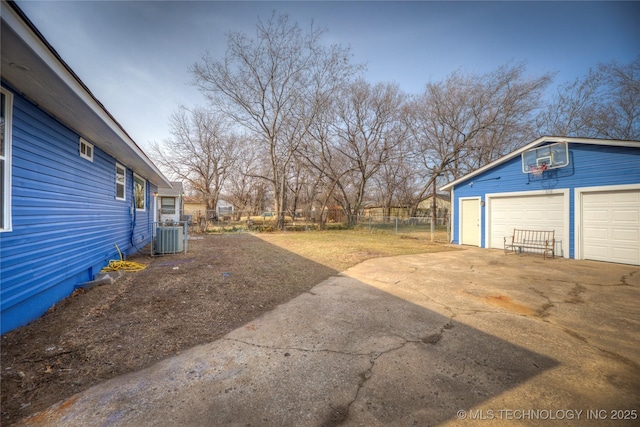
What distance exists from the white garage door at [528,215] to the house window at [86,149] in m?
12.8

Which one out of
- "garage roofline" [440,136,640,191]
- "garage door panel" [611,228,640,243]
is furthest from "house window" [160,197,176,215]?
"garage door panel" [611,228,640,243]

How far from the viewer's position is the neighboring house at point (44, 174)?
8.83 feet

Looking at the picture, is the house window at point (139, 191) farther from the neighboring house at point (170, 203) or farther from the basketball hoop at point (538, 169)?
the basketball hoop at point (538, 169)

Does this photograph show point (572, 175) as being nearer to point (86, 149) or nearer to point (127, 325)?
point (127, 325)

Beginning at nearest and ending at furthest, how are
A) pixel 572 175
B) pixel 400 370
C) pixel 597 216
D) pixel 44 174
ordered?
1. pixel 400 370
2. pixel 44 174
3. pixel 597 216
4. pixel 572 175

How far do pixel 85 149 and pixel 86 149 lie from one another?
4cm

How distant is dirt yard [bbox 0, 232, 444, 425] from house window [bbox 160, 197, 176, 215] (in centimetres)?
1781

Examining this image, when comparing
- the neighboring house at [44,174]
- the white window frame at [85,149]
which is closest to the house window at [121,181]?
the neighboring house at [44,174]

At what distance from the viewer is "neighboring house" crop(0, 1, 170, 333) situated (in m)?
2.69

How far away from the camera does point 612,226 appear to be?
23.3 ft

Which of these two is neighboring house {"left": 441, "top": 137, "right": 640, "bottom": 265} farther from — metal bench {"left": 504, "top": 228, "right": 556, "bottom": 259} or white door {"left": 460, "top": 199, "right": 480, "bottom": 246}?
metal bench {"left": 504, "top": 228, "right": 556, "bottom": 259}

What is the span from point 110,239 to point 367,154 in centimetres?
2003

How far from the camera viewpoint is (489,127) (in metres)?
20.7

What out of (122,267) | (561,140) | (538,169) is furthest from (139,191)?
(561,140)
